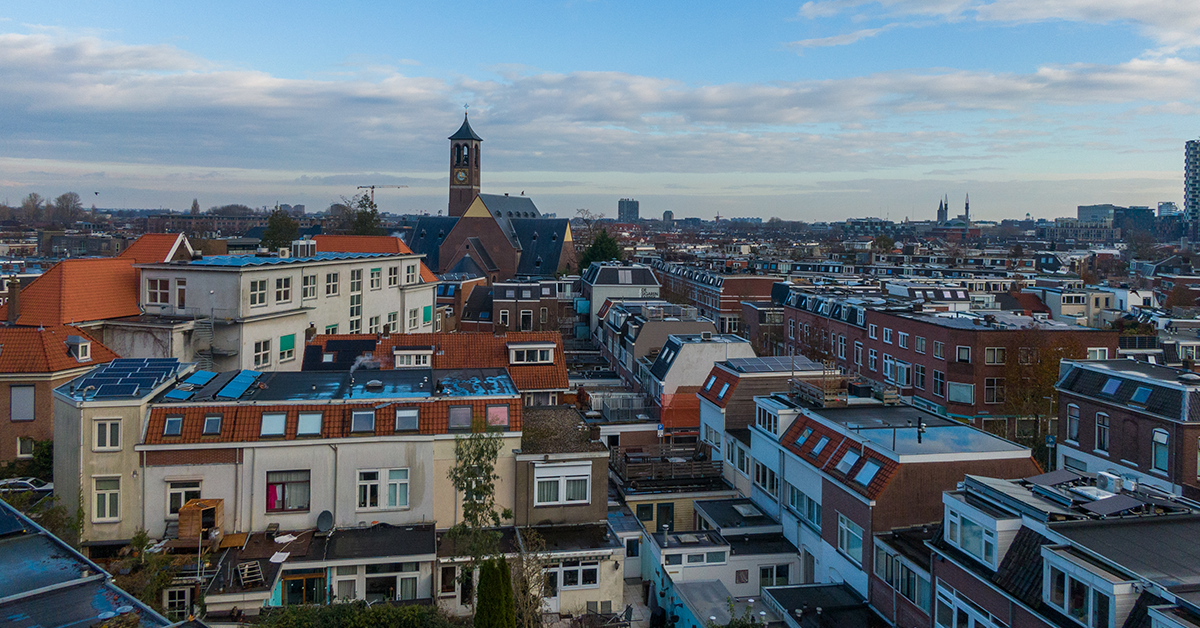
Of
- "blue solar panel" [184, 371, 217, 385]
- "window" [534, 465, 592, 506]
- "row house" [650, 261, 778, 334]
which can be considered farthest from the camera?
"row house" [650, 261, 778, 334]

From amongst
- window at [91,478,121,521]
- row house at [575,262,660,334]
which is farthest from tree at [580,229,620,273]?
window at [91,478,121,521]

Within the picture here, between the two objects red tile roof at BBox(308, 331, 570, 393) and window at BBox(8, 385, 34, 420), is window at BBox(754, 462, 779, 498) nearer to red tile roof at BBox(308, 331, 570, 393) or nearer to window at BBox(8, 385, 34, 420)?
red tile roof at BBox(308, 331, 570, 393)

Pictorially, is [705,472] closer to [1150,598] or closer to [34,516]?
[1150,598]

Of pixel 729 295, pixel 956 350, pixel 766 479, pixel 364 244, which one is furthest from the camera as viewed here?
pixel 729 295

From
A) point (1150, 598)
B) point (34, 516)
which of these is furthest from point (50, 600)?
point (1150, 598)

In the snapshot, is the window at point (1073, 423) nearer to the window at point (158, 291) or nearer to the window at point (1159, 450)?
Result: the window at point (1159, 450)

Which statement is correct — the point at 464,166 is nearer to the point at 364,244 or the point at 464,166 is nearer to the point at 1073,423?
the point at 364,244

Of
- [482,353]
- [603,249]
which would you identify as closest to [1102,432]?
[482,353]
